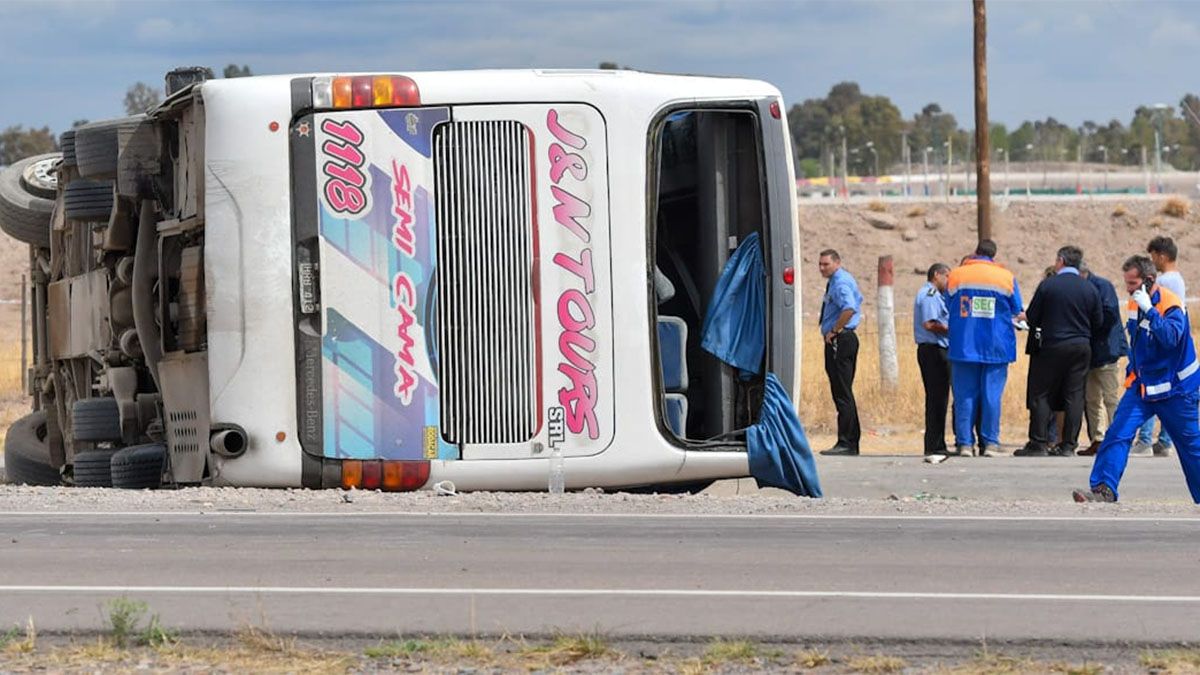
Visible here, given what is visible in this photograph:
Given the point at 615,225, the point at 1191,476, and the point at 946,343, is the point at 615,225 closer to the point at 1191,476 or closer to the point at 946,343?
the point at 1191,476

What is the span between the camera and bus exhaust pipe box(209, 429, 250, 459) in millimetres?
10219

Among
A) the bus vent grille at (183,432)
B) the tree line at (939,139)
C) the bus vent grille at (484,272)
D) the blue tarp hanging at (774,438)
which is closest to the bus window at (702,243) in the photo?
the blue tarp hanging at (774,438)

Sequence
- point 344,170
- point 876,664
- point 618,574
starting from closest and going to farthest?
point 876,664
point 618,574
point 344,170

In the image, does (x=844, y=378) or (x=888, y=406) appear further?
(x=888, y=406)

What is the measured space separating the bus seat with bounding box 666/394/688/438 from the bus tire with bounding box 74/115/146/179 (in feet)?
11.5

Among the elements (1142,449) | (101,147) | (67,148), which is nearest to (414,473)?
(101,147)

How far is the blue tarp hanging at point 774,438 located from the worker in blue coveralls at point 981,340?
4.90 m

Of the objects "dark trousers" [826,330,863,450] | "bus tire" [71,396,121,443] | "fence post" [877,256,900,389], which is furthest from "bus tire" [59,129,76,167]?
"fence post" [877,256,900,389]

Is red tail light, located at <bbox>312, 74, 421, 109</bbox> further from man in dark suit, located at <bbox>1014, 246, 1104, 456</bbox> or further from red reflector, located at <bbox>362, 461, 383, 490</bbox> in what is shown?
man in dark suit, located at <bbox>1014, 246, 1104, 456</bbox>

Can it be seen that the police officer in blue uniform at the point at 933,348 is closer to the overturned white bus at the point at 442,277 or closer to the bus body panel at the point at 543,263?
the overturned white bus at the point at 442,277

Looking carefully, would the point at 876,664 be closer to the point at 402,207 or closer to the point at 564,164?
the point at 564,164

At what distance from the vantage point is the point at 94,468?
11.5 metres

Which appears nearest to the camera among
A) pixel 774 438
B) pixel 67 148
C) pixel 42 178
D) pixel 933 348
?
pixel 774 438

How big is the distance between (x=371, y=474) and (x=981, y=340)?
6.59m
